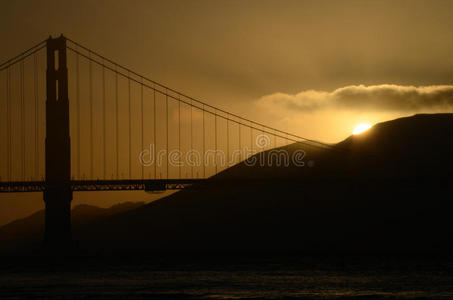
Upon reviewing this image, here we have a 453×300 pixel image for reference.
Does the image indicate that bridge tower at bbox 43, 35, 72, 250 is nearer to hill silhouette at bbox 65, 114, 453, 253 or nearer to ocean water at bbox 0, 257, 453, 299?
ocean water at bbox 0, 257, 453, 299

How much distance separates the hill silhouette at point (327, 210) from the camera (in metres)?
119

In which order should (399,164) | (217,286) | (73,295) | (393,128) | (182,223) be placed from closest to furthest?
(73,295) < (217,286) < (399,164) < (182,223) < (393,128)

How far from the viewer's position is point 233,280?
60438 millimetres

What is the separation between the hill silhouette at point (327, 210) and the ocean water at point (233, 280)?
98.6ft

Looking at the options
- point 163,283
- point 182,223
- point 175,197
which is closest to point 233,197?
point 182,223

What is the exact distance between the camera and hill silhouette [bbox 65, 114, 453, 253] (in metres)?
119

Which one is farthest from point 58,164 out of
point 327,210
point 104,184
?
point 327,210

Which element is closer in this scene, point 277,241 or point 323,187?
point 277,241

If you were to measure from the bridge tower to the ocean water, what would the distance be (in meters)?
2.94

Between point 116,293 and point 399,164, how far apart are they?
94.4 metres

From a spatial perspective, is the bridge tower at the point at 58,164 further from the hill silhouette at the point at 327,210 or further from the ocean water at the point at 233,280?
the hill silhouette at the point at 327,210

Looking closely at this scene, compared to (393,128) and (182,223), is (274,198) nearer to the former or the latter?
(182,223)

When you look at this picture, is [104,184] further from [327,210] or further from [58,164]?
[327,210]

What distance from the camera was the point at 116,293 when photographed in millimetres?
51281
